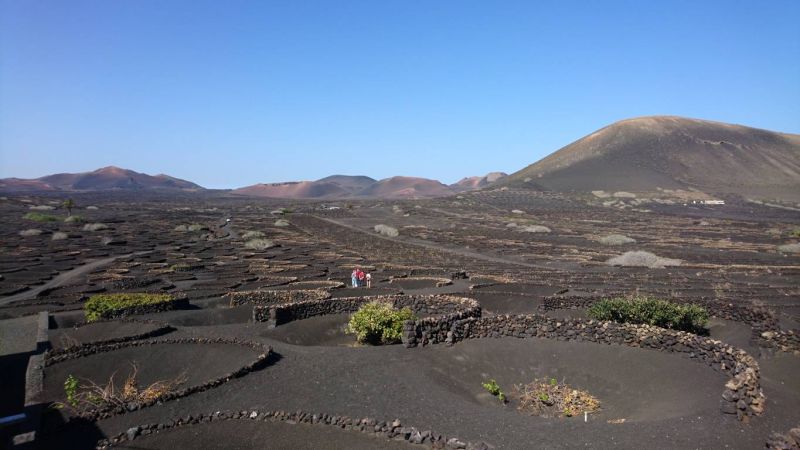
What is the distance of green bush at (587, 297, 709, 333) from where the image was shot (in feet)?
68.9

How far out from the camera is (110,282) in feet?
123

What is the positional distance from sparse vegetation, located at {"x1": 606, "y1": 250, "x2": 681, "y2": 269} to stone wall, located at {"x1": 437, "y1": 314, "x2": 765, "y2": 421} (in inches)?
1263

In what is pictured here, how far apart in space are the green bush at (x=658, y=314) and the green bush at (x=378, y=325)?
8838mm

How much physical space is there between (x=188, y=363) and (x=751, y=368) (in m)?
17.2

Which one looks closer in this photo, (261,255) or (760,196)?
(261,255)

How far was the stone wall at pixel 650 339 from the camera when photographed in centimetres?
1253

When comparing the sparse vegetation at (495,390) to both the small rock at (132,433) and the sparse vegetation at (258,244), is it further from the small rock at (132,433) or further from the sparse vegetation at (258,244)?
the sparse vegetation at (258,244)

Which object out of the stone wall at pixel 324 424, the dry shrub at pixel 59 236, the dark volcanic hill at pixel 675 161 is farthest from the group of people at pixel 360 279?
the dark volcanic hill at pixel 675 161

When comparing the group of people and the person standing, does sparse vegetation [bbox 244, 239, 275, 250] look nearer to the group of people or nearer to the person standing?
the group of people

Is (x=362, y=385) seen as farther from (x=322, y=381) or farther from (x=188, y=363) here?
(x=188, y=363)

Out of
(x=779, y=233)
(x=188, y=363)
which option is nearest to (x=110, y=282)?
(x=188, y=363)

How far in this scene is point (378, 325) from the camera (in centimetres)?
2027

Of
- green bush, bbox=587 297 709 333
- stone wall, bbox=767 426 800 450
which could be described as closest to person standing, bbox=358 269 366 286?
green bush, bbox=587 297 709 333

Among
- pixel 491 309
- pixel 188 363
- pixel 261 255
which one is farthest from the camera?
pixel 261 255
